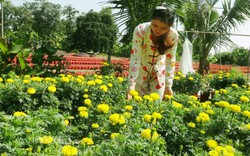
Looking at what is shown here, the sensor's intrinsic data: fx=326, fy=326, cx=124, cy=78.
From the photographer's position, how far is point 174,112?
2420mm

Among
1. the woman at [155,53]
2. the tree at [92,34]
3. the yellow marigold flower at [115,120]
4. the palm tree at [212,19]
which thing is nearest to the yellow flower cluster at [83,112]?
the yellow marigold flower at [115,120]

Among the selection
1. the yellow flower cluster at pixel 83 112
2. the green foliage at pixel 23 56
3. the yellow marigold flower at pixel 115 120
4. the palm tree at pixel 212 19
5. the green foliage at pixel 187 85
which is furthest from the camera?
the palm tree at pixel 212 19

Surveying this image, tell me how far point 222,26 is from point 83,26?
146 feet

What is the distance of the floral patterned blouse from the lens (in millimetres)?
2520

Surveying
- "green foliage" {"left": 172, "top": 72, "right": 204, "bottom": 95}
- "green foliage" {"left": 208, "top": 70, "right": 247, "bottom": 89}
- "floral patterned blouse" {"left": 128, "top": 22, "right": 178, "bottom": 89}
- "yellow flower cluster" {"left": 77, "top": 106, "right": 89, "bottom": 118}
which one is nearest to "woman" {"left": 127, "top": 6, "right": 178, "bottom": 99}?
"floral patterned blouse" {"left": 128, "top": 22, "right": 178, "bottom": 89}

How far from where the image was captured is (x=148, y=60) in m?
2.73

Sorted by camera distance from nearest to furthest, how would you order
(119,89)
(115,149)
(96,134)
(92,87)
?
1. (115,149)
2. (96,134)
3. (92,87)
4. (119,89)

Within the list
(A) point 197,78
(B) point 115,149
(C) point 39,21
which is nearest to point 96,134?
(B) point 115,149

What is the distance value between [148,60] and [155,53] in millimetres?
99

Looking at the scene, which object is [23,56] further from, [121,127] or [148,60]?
[121,127]

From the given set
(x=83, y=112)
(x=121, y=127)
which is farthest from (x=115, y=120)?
(x=83, y=112)

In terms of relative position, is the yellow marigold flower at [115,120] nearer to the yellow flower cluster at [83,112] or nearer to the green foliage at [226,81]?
the yellow flower cluster at [83,112]

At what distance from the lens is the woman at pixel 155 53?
2.34m

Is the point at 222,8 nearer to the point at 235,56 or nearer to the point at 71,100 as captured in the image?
the point at 71,100
